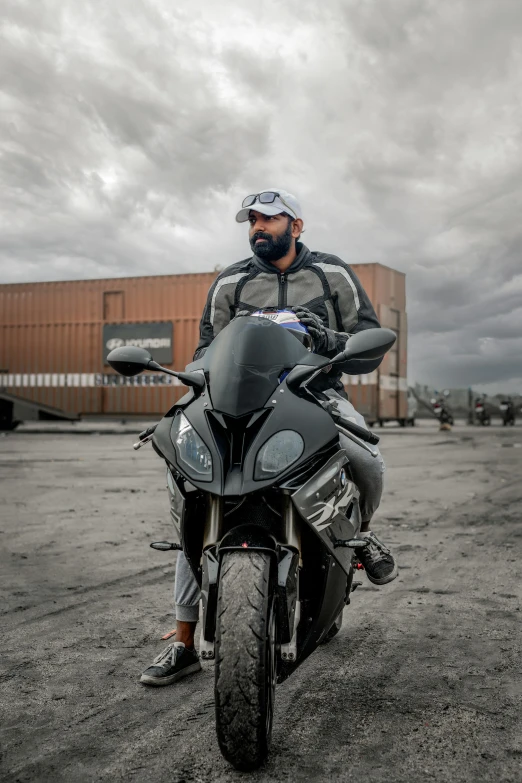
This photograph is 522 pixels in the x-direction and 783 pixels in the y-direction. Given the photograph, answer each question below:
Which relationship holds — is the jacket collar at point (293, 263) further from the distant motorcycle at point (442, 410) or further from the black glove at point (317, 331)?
the distant motorcycle at point (442, 410)

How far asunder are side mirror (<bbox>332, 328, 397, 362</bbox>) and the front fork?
507mm

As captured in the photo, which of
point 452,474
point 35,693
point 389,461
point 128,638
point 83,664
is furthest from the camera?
point 389,461

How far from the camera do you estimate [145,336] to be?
2480 cm

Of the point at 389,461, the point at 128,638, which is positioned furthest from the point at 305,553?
the point at 389,461

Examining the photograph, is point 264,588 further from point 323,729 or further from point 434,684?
point 434,684

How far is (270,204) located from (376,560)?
1481 millimetres

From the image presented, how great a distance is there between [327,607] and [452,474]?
877cm

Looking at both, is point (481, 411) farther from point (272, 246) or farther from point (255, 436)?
point (255, 436)

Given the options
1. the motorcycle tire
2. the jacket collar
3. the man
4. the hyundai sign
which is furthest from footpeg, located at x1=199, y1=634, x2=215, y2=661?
the hyundai sign

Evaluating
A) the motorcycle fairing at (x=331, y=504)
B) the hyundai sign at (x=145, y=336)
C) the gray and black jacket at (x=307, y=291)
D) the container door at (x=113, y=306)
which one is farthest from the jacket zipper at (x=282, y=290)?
the container door at (x=113, y=306)

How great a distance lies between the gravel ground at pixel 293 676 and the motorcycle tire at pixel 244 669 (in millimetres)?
100

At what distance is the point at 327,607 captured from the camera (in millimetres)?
2283

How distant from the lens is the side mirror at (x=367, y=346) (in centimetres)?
238

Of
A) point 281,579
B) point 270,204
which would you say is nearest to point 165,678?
point 281,579
